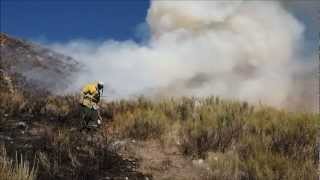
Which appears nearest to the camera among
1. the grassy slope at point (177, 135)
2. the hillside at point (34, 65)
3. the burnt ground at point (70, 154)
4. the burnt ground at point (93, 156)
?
the burnt ground at point (70, 154)

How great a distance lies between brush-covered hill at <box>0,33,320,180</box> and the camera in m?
10.8

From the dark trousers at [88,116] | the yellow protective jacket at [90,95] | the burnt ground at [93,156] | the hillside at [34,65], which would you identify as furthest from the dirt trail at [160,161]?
the hillside at [34,65]

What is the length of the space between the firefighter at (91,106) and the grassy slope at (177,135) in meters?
0.29

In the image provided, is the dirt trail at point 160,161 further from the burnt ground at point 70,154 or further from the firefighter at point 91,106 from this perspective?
the firefighter at point 91,106

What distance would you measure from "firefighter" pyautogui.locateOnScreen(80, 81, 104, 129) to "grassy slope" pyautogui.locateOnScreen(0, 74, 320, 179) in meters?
0.29

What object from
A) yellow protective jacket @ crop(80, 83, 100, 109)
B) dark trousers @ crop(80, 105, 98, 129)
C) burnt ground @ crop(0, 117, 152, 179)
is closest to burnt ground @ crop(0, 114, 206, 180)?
burnt ground @ crop(0, 117, 152, 179)

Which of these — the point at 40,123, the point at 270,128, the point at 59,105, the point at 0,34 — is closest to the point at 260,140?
the point at 270,128

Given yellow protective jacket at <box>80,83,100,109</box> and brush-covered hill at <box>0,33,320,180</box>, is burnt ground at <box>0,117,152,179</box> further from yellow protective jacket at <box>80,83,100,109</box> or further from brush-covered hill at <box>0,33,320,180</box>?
yellow protective jacket at <box>80,83,100,109</box>

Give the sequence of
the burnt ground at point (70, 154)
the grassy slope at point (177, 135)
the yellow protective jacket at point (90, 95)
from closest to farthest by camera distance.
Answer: the burnt ground at point (70, 154), the grassy slope at point (177, 135), the yellow protective jacket at point (90, 95)

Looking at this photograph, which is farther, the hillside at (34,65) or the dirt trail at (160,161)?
the hillside at (34,65)

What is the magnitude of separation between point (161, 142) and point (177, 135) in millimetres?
393

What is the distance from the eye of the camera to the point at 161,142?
13.5m

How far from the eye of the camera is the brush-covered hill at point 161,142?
1080 cm

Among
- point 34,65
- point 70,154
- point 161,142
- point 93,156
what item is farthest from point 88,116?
point 34,65
